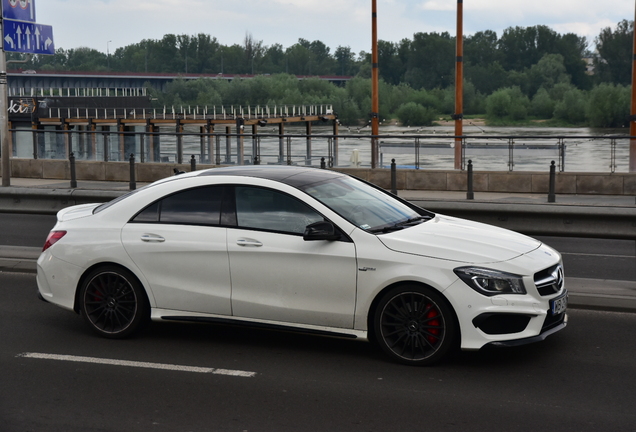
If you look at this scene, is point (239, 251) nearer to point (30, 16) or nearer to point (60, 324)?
point (60, 324)

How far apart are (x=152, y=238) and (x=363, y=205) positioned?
1.75m

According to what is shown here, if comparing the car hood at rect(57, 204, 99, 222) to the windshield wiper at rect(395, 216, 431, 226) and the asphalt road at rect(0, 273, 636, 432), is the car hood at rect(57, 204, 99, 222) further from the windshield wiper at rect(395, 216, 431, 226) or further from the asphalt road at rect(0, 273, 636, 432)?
the windshield wiper at rect(395, 216, 431, 226)

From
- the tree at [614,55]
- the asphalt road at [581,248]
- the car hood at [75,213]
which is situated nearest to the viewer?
the car hood at [75,213]

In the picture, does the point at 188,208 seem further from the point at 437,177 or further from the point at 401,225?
the point at 437,177

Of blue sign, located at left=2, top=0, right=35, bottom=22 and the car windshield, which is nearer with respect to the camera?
the car windshield

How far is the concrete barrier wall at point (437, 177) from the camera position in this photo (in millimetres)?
20000

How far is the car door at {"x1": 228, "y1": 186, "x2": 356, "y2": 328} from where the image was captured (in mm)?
6285

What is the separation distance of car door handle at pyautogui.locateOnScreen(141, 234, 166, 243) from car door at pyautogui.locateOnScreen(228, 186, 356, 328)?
612 mm

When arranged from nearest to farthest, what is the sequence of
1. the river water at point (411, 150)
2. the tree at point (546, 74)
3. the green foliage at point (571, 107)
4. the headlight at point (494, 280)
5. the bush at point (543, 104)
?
the headlight at point (494, 280), the river water at point (411, 150), the green foliage at point (571, 107), the bush at point (543, 104), the tree at point (546, 74)

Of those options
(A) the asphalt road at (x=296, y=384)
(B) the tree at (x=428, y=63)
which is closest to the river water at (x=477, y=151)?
(A) the asphalt road at (x=296, y=384)

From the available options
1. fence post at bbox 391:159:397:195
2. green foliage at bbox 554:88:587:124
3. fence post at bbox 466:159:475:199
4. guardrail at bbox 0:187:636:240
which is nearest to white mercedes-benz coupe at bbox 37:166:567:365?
guardrail at bbox 0:187:636:240

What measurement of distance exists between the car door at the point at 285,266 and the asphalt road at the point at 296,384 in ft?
1.29

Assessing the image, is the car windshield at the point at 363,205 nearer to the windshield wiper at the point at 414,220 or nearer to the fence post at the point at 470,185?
the windshield wiper at the point at 414,220

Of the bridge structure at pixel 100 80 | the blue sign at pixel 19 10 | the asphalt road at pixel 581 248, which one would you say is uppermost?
the bridge structure at pixel 100 80
